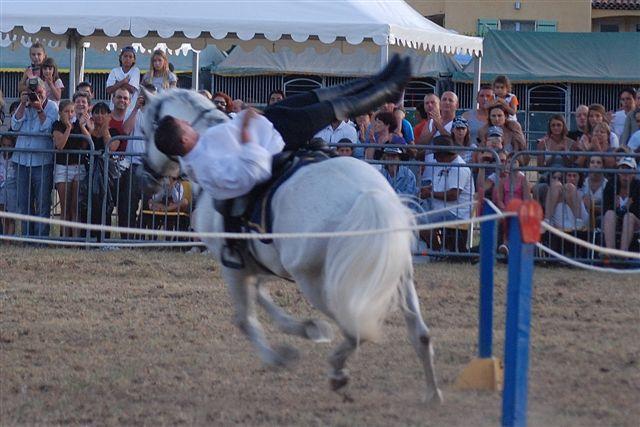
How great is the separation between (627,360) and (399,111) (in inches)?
241

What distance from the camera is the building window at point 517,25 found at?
1615 inches

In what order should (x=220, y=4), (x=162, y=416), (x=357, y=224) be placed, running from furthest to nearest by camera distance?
1. (x=220, y=4)
2. (x=162, y=416)
3. (x=357, y=224)

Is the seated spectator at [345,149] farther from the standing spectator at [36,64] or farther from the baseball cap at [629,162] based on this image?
the standing spectator at [36,64]

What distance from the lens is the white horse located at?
5.37 meters

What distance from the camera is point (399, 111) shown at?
13.1m

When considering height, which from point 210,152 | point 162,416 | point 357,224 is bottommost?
point 162,416

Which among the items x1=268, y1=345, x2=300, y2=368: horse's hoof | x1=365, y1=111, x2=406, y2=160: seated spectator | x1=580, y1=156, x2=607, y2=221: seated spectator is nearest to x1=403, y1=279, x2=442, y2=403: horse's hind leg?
x1=268, y1=345, x2=300, y2=368: horse's hoof

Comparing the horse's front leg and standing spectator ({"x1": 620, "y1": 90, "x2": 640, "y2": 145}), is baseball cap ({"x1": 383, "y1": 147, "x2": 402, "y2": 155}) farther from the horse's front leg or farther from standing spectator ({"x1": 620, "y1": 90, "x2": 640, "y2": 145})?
the horse's front leg

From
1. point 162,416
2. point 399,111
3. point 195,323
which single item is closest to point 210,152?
point 162,416

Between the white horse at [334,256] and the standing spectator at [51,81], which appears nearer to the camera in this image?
the white horse at [334,256]

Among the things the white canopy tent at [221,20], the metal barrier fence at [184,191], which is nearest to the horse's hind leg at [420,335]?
the metal barrier fence at [184,191]

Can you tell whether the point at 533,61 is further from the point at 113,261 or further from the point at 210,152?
the point at 210,152

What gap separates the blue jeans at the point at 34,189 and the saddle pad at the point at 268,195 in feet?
22.8

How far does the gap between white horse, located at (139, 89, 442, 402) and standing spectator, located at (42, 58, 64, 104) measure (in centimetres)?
763
